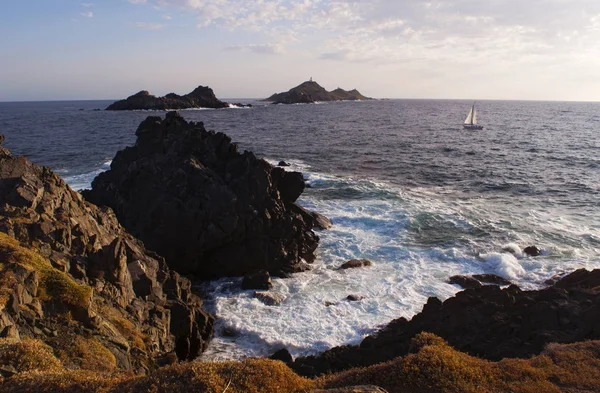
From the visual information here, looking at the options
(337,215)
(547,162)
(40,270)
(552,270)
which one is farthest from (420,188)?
(40,270)

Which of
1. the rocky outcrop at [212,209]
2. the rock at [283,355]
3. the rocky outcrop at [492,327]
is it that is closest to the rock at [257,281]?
the rocky outcrop at [212,209]

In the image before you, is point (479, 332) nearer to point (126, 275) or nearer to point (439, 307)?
point (439, 307)

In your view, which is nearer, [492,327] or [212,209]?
[492,327]

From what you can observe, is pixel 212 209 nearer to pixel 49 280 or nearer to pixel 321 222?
pixel 321 222

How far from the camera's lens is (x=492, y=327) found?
64.3 ft

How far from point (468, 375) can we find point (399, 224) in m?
27.9

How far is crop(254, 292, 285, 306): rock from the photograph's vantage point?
88.1 ft

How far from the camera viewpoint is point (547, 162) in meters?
71.2

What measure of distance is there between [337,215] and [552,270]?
64.2ft

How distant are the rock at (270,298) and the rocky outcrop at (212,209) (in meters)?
3.93

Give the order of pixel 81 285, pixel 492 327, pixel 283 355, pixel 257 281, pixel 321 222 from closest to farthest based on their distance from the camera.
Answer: pixel 81 285 < pixel 492 327 < pixel 283 355 < pixel 257 281 < pixel 321 222

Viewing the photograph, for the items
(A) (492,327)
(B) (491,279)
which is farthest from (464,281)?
(A) (492,327)

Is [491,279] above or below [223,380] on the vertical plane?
below

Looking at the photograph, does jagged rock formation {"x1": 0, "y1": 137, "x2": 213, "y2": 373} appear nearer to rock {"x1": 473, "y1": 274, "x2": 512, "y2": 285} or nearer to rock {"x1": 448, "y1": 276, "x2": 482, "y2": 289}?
rock {"x1": 448, "y1": 276, "x2": 482, "y2": 289}
